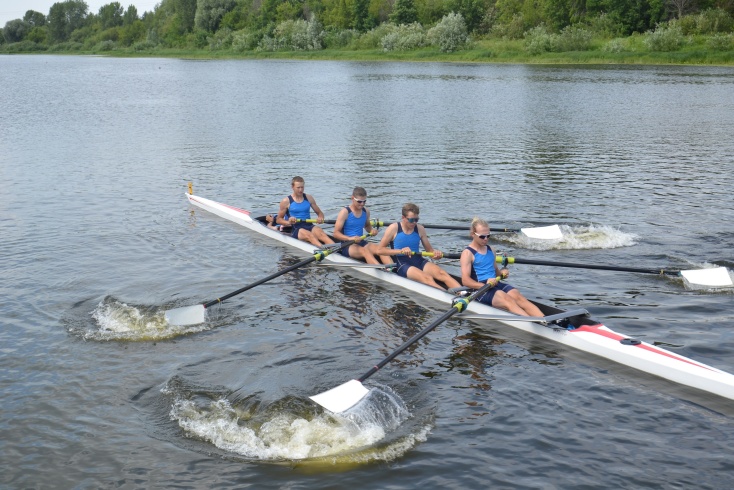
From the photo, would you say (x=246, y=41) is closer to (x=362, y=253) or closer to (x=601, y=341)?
(x=362, y=253)

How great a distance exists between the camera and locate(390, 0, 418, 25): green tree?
95.3m

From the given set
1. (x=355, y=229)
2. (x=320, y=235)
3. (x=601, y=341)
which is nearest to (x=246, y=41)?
(x=320, y=235)

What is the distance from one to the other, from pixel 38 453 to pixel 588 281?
32.1ft

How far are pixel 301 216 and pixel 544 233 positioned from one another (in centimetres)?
530

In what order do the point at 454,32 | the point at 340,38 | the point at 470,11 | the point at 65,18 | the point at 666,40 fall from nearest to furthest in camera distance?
the point at 666,40 < the point at 454,32 < the point at 470,11 < the point at 340,38 < the point at 65,18

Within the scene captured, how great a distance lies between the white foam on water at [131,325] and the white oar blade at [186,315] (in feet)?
0.30

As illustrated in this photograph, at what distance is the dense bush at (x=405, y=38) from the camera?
277ft

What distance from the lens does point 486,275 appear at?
12156 mm

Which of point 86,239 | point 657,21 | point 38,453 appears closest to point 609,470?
point 38,453

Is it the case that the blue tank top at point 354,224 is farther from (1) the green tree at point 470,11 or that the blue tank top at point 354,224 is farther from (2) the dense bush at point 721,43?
(1) the green tree at point 470,11

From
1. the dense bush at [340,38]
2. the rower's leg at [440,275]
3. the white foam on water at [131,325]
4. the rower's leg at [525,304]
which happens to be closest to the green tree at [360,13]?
the dense bush at [340,38]

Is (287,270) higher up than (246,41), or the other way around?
(246,41)

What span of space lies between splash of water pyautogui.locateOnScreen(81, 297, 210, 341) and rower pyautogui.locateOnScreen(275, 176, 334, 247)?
4309 millimetres

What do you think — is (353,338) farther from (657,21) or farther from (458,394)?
(657,21)
